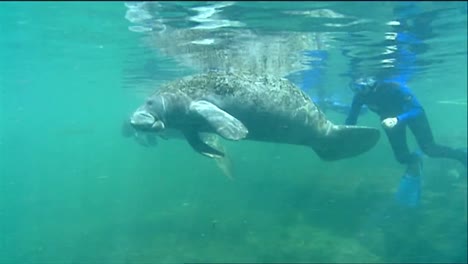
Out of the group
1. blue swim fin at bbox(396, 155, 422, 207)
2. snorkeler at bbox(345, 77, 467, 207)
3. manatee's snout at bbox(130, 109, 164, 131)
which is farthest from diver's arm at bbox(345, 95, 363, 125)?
manatee's snout at bbox(130, 109, 164, 131)

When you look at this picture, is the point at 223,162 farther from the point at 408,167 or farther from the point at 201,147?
the point at 408,167

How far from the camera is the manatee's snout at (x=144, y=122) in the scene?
27.1 feet

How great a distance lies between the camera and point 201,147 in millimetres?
8578

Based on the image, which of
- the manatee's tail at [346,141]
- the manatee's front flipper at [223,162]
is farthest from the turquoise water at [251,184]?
the manatee's tail at [346,141]

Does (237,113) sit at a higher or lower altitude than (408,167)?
higher

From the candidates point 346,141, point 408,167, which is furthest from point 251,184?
point 346,141

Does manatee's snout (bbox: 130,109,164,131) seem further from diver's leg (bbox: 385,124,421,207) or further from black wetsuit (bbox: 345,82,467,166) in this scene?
diver's leg (bbox: 385,124,421,207)

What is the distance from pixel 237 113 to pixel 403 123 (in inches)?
278

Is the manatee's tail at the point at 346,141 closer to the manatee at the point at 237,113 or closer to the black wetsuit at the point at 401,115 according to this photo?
the manatee at the point at 237,113

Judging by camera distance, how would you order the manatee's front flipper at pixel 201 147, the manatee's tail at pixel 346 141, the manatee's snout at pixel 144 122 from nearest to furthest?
the manatee's snout at pixel 144 122 → the manatee's front flipper at pixel 201 147 → the manatee's tail at pixel 346 141

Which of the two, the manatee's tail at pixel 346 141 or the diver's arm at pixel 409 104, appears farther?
the diver's arm at pixel 409 104

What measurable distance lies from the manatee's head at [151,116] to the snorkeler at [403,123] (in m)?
7.05

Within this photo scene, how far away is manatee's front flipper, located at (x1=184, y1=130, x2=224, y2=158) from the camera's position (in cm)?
852

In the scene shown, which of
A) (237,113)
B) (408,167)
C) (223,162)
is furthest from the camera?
(408,167)
